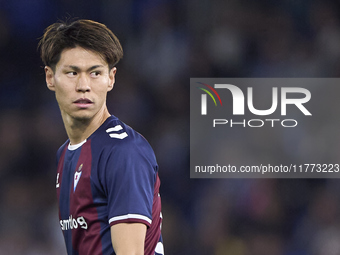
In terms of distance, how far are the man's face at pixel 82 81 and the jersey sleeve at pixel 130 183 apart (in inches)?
11.7

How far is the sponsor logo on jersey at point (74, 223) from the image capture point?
1782 millimetres

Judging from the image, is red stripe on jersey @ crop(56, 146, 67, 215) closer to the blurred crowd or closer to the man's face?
the man's face

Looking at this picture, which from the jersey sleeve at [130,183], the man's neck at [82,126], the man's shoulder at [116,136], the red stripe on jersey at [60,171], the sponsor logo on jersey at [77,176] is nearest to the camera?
the jersey sleeve at [130,183]

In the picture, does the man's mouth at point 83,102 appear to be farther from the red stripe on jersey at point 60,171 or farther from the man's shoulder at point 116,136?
the red stripe on jersey at point 60,171

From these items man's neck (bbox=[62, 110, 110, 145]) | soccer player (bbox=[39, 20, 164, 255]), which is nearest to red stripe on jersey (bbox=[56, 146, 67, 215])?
soccer player (bbox=[39, 20, 164, 255])

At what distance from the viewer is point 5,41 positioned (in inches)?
169

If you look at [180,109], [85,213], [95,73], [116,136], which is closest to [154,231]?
[85,213]

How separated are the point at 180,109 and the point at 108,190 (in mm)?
2706

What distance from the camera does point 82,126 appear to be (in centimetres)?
199

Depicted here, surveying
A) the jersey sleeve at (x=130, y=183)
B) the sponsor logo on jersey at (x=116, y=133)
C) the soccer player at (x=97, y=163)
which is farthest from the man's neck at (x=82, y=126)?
the jersey sleeve at (x=130, y=183)

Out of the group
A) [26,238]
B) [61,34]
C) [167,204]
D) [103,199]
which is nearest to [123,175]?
[103,199]

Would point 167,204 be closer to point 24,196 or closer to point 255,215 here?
point 255,215

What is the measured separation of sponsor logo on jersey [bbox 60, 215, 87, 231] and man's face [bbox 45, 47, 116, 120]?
38 centimetres

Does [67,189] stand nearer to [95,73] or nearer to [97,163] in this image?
[97,163]
